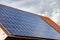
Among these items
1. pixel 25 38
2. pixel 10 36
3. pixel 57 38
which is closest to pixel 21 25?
pixel 25 38

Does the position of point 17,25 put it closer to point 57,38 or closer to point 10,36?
point 10,36

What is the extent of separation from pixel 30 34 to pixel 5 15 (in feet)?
12.2

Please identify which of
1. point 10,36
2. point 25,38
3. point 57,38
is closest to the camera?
point 10,36

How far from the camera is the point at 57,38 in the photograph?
85.3 feet

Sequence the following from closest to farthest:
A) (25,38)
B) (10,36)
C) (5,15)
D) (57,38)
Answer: (10,36) < (25,38) < (5,15) < (57,38)

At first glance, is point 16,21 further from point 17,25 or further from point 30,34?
point 30,34

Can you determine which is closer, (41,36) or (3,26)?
(3,26)

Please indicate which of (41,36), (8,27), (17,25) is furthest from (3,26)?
(41,36)

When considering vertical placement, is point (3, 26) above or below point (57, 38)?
above

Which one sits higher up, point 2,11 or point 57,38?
point 2,11

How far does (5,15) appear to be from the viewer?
73.3 feet

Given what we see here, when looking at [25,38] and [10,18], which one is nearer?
[25,38]

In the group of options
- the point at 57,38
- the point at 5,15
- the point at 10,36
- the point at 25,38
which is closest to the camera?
the point at 10,36

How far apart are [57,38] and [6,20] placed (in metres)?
8.30
